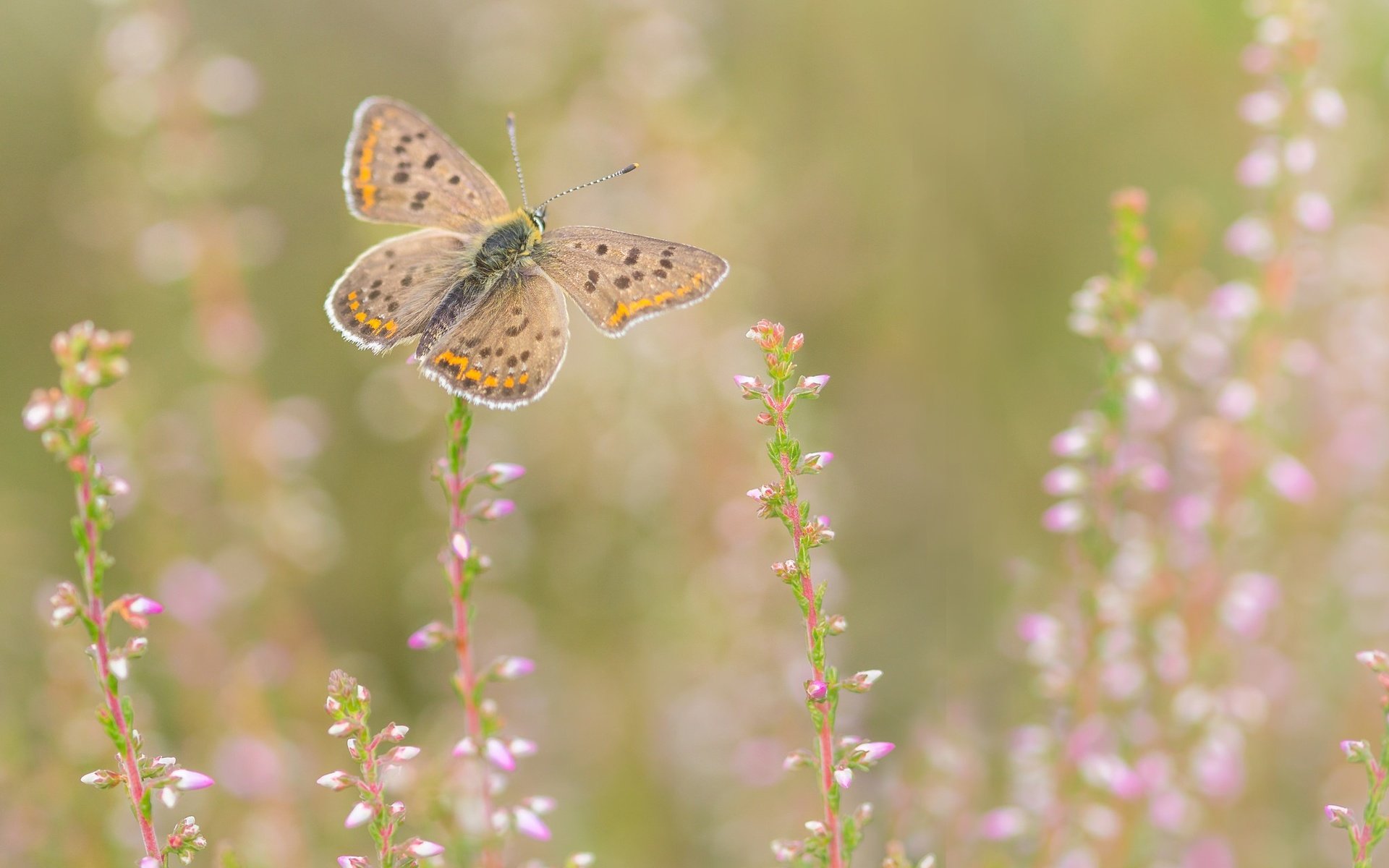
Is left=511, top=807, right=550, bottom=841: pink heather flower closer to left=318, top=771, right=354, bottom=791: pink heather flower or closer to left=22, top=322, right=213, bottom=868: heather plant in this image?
left=318, top=771, right=354, bottom=791: pink heather flower

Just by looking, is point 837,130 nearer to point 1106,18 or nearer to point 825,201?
point 825,201

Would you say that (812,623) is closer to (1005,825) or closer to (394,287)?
(1005,825)

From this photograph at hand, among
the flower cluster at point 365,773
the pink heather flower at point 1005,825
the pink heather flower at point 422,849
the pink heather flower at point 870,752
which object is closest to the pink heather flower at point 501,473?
the flower cluster at point 365,773

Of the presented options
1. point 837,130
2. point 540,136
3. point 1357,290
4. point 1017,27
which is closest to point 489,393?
point 540,136

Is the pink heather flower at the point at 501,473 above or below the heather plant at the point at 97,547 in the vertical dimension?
above

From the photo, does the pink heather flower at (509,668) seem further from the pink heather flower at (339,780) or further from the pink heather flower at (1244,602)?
the pink heather flower at (1244,602)

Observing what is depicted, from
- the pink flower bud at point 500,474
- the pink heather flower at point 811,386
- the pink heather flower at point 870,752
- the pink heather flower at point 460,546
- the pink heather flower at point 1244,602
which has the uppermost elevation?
the pink heather flower at point 1244,602

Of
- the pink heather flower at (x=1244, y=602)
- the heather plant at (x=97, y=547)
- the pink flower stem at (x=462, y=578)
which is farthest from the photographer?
the pink heather flower at (x=1244, y=602)
